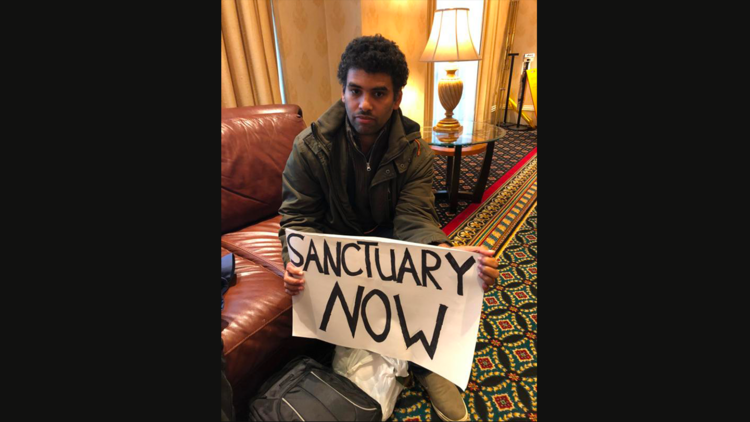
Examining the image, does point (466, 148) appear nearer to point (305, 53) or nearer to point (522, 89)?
point (305, 53)

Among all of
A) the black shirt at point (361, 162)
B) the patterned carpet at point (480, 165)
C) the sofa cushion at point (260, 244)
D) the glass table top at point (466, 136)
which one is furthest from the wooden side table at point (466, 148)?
the sofa cushion at point (260, 244)

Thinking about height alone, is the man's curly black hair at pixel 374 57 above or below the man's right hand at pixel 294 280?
above

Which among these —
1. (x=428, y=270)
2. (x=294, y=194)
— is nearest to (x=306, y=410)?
(x=428, y=270)

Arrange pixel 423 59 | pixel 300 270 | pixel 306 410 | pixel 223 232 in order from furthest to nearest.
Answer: pixel 423 59 < pixel 223 232 < pixel 300 270 < pixel 306 410

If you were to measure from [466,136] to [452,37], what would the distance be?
0.67 m

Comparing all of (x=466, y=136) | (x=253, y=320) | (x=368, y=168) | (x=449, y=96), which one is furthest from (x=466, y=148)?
(x=253, y=320)

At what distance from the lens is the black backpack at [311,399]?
0.83 meters

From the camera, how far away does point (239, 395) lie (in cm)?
90

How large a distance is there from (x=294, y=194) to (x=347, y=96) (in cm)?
38

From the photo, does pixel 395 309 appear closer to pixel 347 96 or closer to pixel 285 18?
pixel 347 96

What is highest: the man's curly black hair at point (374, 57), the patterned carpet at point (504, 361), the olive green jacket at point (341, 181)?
the man's curly black hair at point (374, 57)

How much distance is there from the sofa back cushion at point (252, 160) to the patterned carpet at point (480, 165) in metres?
1.20

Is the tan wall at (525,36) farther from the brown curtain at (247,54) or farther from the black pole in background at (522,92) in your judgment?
the brown curtain at (247,54)

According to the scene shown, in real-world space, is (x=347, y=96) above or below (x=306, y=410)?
above
